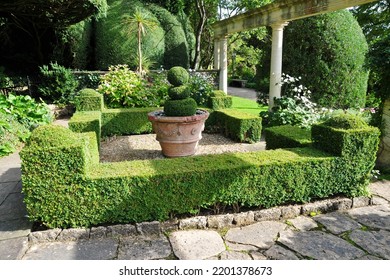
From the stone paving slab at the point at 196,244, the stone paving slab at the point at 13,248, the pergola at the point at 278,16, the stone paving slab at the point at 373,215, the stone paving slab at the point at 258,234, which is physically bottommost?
the stone paving slab at the point at 373,215

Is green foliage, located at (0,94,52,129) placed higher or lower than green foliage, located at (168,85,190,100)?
lower

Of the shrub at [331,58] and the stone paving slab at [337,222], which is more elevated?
the shrub at [331,58]

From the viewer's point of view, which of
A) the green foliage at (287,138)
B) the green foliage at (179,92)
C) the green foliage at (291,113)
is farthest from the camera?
the green foliage at (291,113)

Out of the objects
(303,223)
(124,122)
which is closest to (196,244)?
(303,223)

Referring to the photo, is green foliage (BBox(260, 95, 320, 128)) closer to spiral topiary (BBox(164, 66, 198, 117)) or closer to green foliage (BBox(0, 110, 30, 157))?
spiral topiary (BBox(164, 66, 198, 117))

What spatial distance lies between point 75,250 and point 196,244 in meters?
1.30

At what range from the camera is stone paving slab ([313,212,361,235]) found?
12.0ft

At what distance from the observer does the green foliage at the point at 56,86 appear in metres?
11.7

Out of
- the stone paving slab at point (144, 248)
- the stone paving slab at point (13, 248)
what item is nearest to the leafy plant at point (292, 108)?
the stone paving slab at point (144, 248)

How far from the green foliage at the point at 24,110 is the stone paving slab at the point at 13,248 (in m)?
5.09

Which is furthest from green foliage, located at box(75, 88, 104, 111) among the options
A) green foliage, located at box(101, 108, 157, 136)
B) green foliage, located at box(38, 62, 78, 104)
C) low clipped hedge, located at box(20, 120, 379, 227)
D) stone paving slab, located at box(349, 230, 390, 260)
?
stone paving slab, located at box(349, 230, 390, 260)

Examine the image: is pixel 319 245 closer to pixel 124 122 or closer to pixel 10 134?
pixel 124 122

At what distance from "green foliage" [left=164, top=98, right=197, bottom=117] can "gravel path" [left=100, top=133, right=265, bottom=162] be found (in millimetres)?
1129

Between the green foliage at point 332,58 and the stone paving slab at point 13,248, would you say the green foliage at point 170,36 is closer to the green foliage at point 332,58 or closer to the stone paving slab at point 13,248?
the green foliage at point 332,58
